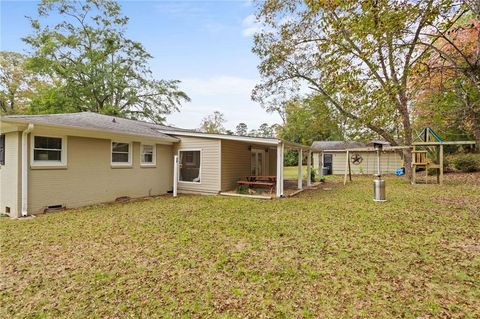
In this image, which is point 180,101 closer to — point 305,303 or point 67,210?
point 67,210

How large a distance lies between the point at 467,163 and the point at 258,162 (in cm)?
1386

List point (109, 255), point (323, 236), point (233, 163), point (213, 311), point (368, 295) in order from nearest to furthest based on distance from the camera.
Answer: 1. point (213, 311)
2. point (368, 295)
3. point (109, 255)
4. point (323, 236)
5. point (233, 163)

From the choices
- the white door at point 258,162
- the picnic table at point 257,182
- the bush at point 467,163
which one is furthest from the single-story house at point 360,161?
the picnic table at point 257,182

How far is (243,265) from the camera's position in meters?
3.73

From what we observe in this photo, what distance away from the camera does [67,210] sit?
24.6 feet

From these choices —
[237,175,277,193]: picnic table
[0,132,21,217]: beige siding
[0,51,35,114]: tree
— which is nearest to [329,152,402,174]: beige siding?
[237,175,277,193]: picnic table

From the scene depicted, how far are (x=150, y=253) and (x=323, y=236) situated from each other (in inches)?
124

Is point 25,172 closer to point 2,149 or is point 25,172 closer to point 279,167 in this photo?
point 2,149

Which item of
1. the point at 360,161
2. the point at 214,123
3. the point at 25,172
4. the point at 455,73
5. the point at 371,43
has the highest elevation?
the point at 214,123

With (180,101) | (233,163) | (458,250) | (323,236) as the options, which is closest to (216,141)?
(233,163)

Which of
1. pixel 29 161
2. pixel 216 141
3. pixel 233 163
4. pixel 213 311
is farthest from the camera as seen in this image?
pixel 233 163

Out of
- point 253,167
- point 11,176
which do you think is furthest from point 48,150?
point 253,167

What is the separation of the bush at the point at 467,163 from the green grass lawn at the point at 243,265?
13.3 metres

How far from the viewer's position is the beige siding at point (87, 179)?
712cm
